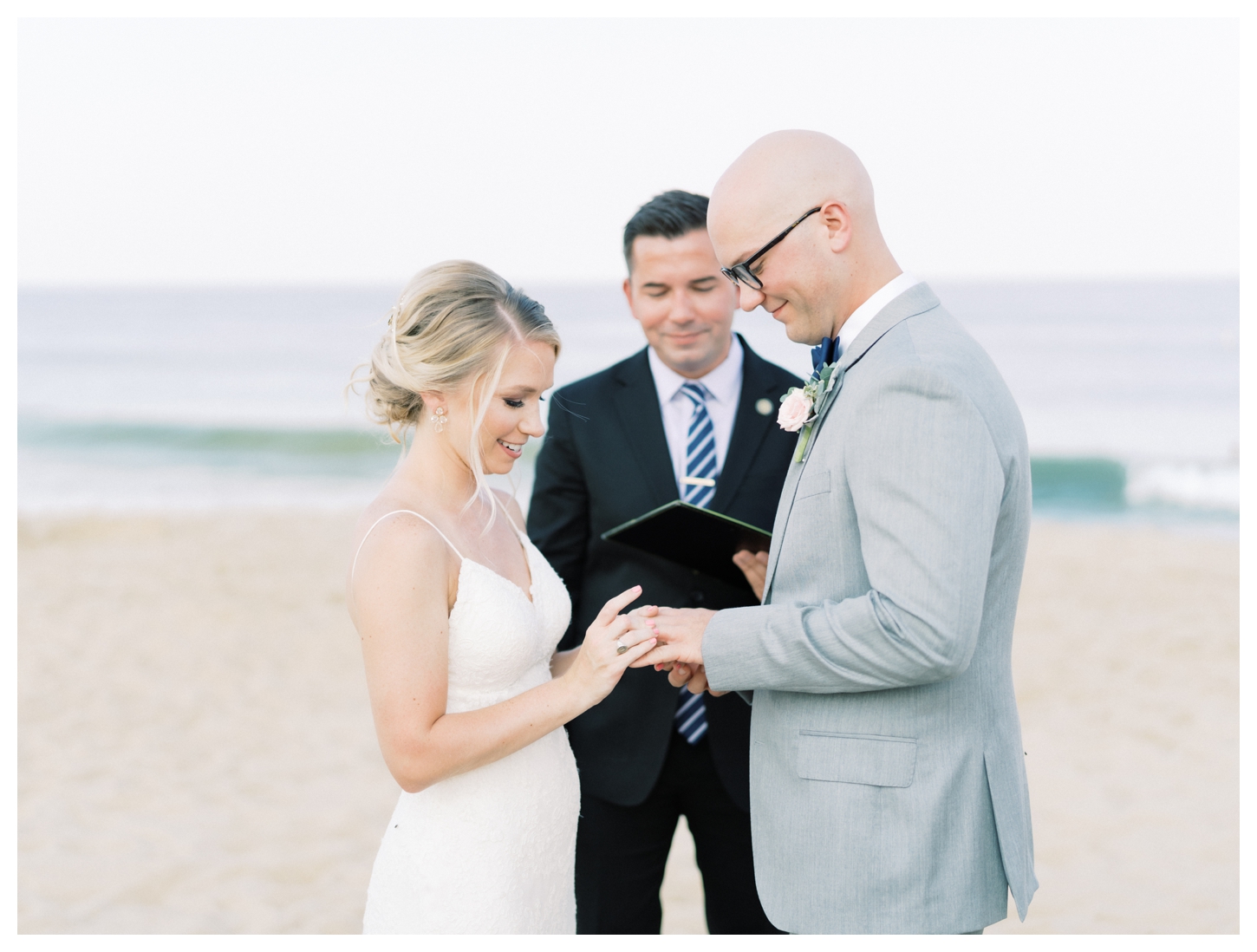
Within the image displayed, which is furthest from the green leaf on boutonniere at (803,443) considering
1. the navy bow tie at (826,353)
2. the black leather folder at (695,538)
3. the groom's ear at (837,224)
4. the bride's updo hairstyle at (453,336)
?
the bride's updo hairstyle at (453,336)

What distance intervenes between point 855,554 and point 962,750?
460 millimetres

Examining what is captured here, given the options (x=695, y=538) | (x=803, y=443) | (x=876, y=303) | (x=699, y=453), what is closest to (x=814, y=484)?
(x=803, y=443)

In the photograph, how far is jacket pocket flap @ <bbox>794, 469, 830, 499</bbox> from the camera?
2.12 meters

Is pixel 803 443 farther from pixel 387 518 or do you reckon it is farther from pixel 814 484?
pixel 387 518

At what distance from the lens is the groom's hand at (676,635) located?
226cm

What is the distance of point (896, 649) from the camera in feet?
6.32

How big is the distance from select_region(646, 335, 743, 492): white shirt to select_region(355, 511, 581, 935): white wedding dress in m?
0.98

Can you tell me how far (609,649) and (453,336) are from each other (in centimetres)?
81

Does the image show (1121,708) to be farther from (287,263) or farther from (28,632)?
(287,263)

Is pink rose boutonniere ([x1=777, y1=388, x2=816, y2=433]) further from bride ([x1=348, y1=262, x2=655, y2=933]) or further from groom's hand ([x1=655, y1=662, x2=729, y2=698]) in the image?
groom's hand ([x1=655, y1=662, x2=729, y2=698])

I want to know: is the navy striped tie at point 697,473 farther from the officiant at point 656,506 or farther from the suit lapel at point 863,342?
the suit lapel at point 863,342

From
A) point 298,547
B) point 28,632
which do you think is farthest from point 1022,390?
point 28,632

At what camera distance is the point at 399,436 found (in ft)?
8.84

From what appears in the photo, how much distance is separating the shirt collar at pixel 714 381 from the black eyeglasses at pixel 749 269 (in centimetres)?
106
